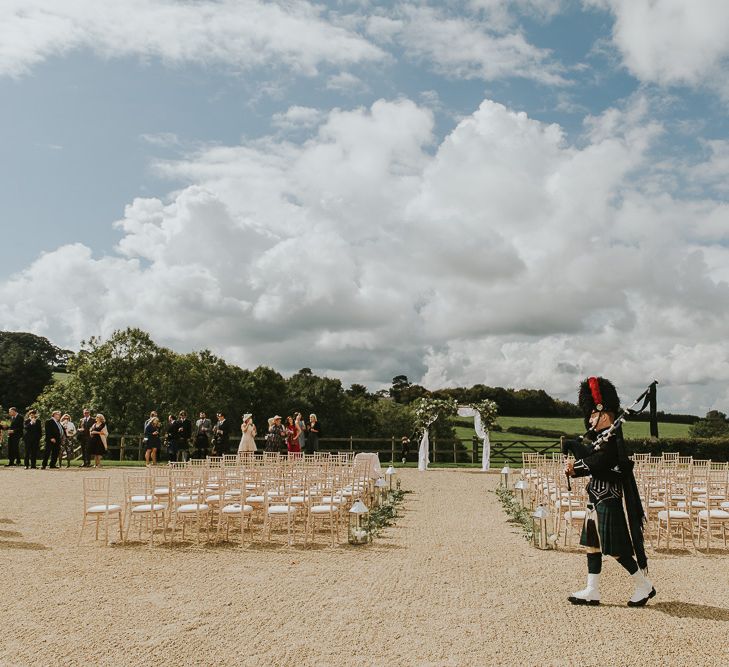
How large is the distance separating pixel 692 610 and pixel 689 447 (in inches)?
1043

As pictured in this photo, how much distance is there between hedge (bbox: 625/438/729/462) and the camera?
30.0 meters

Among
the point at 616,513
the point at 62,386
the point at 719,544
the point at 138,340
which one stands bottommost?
the point at 719,544

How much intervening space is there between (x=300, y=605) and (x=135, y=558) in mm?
3194

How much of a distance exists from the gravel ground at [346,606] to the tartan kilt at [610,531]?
1.80 ft

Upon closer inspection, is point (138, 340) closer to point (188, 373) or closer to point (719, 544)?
point (188, 373)

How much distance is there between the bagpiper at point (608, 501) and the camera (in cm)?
660

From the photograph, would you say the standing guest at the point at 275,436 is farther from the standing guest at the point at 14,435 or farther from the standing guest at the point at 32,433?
the standing guest at the point at 14,435

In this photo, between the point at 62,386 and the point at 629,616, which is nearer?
the point at 629,616

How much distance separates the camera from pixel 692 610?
258 inches

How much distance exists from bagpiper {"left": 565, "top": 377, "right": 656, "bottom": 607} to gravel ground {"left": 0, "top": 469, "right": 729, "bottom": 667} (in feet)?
0.78

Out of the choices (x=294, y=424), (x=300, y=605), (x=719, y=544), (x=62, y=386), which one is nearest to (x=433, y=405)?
(x=294, y=424)

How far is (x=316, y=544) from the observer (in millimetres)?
10047

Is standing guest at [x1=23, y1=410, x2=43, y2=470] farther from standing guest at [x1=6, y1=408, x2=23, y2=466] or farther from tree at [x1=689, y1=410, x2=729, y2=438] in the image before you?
tree at [x1=689, y1=410, x2=729, y2=438]

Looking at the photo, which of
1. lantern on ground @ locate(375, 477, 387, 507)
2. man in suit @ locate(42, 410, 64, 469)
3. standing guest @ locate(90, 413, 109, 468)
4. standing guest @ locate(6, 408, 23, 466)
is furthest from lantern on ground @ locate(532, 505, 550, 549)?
standing guest @ locate(6, 408, 23, 466)
